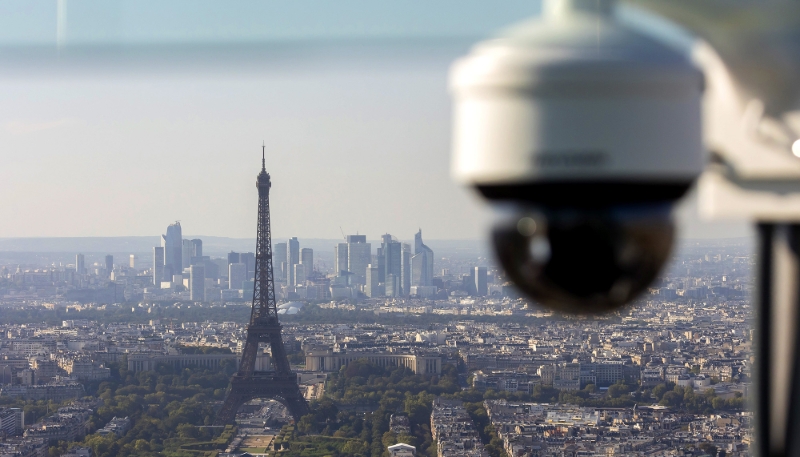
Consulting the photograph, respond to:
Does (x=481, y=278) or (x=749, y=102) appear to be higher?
(x=749, y=102)

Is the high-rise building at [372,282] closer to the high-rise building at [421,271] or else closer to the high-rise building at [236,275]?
the high-rise building at [236,275]

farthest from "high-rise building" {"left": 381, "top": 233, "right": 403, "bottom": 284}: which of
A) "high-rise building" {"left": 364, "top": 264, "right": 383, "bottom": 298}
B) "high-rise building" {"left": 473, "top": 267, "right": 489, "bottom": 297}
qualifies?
"high-rise building" {"left": 473, "top": 267, "right": 489, "bottom": 297}

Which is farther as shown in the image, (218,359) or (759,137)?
(218,359)

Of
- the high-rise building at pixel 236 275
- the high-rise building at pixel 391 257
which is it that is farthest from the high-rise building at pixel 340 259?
the high-rise building at pixel 236 275

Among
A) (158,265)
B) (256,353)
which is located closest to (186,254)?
(158,265)

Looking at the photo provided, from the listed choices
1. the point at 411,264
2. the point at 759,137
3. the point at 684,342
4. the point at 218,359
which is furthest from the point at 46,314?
the point at 759,137

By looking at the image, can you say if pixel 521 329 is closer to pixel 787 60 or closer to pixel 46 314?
pixel 46 314

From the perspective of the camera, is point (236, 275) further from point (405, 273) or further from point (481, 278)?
point (481, 278)
